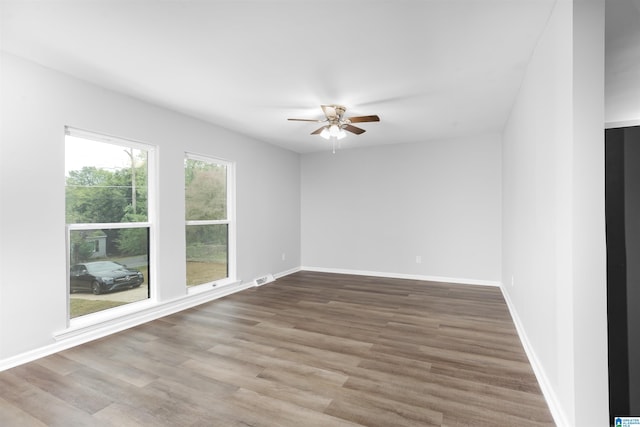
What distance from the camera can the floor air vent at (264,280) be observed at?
17.5 feet

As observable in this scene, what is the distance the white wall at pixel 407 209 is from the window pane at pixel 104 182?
366 cm

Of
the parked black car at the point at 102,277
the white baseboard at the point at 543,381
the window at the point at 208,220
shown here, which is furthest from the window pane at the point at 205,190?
the white baseboard at the point at 543,381

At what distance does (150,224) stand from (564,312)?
13.4ft

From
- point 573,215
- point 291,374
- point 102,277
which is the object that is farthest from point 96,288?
point 573,215

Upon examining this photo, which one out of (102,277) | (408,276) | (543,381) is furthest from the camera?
(408,276)

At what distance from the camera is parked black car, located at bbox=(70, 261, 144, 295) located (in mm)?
3084

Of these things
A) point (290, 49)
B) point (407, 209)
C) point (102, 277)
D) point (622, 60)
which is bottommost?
point (102, 277)

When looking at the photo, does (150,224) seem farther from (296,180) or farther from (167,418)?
(296,180)

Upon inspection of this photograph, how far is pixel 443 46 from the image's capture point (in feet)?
7.84

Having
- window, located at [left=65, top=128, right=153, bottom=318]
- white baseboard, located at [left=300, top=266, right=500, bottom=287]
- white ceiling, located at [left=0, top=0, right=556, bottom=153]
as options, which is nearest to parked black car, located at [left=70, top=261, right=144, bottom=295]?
window, located at [left=65, top=128, right=153, bottom=318]

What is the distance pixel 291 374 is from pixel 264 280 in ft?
10.5

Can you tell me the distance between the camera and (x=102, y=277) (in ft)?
10.9

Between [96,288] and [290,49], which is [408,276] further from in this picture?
[96,288]

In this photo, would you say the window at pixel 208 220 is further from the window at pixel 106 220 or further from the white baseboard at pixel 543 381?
the white baseboard at pixel 543 381
